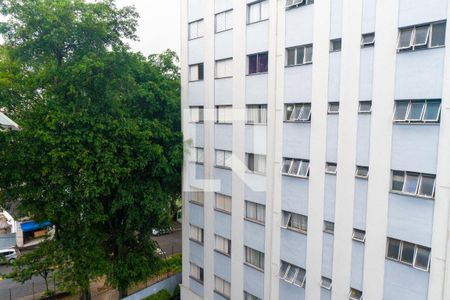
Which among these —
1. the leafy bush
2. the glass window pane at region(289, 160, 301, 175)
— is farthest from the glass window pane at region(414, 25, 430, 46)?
the leafy bush

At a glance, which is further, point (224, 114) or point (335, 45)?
point (224, 114)

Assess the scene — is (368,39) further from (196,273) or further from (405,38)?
(196,273)

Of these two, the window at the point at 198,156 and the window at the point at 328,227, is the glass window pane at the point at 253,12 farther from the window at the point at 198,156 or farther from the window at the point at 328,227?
the window at the point at 328,227

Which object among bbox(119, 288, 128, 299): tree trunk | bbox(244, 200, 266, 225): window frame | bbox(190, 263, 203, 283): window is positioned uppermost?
bbox(244, 200, 266, 225): window frame

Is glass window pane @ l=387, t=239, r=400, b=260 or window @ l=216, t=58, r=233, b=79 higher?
window @ l=216, t=58, r=233, b=79

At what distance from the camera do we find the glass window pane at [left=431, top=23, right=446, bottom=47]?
426 inches

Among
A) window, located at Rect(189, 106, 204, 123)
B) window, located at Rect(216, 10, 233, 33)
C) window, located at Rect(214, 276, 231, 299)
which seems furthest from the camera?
window, located at Rect(189, 106, 204, 123)

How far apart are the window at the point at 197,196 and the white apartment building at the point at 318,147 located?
4.0 inches

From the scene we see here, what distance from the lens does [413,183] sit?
1164 centimetres

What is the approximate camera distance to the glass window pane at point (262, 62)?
52.5 feet

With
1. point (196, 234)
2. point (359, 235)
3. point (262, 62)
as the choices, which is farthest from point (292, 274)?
point (262, 62)

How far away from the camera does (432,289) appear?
11281 mm

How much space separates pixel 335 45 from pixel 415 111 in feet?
12.7

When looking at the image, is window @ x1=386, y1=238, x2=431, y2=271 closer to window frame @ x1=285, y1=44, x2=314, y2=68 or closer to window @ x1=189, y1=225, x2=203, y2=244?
window frame @ x1=285, y1=44, x2=314, y2=68
